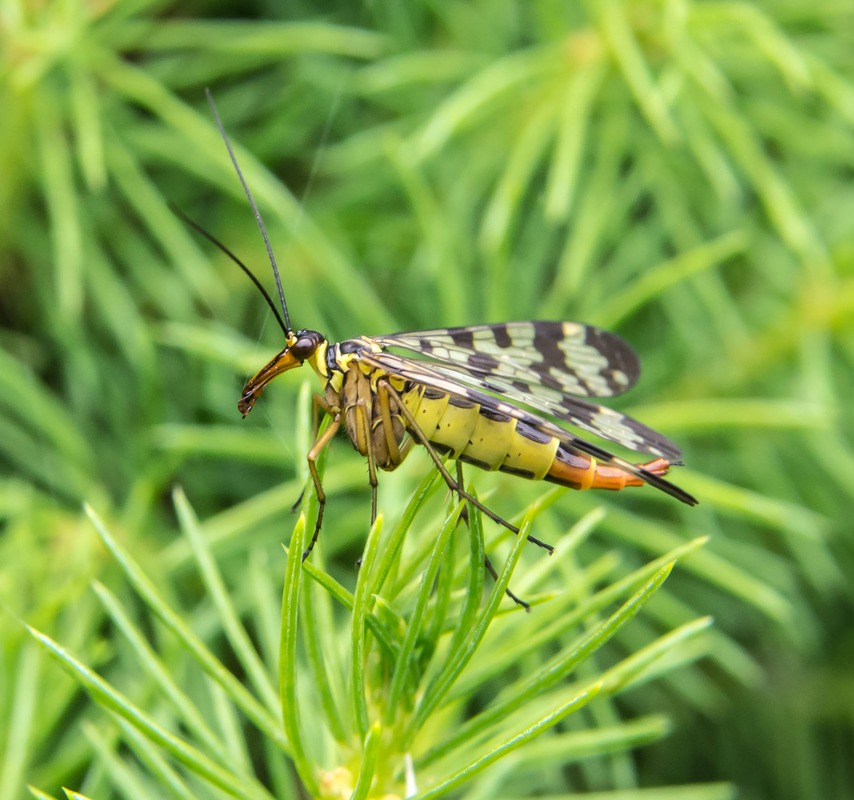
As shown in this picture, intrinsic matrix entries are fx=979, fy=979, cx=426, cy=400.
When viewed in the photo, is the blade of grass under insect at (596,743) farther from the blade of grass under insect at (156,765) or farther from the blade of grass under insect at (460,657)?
the blade of grass under insect at (156,765)

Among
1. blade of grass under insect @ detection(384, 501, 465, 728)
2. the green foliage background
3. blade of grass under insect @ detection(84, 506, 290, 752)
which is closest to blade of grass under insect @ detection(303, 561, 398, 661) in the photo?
blade of grass under insect @ detection(384, 501, 465, 728)

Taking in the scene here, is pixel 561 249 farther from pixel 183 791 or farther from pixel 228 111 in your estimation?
pixel 183 791

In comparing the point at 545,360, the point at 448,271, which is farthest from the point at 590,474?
the point at 448,271

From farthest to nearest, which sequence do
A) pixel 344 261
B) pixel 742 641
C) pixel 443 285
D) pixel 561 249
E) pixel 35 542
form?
pixel 742 641 → pixel 561 249 → pixel 344 261 → pixel 443 285 → pixel 35 542

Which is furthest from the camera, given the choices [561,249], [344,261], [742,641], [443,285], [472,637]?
[742,641]

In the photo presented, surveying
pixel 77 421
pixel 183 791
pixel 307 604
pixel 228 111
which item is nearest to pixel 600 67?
pixel 228 111

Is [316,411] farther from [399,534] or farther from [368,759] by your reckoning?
[368,759]
